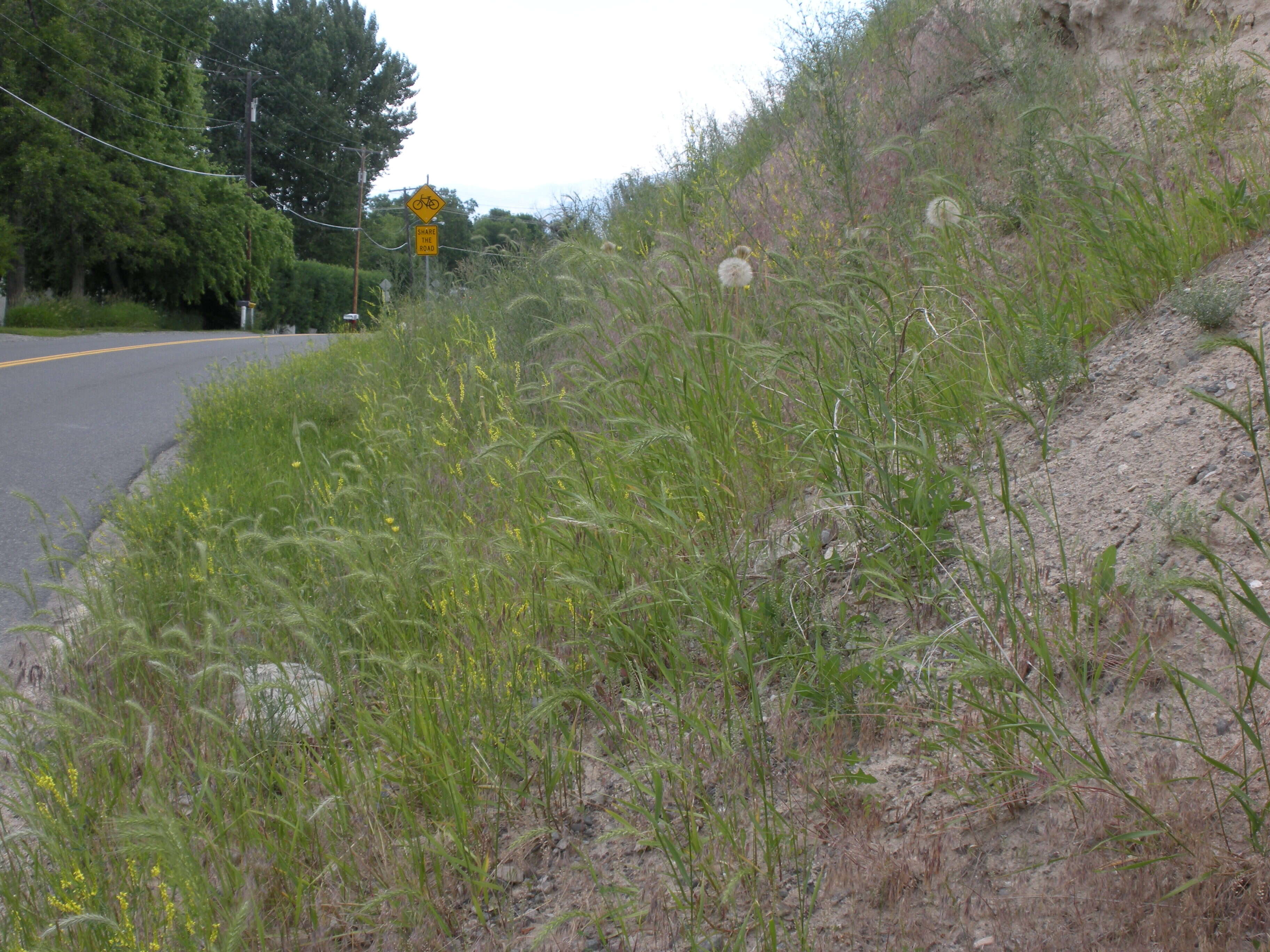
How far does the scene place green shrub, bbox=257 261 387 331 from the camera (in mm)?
38750

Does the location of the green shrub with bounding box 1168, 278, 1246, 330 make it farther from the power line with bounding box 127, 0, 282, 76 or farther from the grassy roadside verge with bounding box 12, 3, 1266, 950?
the power line with bounding box 127, 0, 282, 76

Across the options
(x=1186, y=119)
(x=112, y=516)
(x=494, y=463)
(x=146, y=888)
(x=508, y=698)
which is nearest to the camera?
(x=146, y=888)

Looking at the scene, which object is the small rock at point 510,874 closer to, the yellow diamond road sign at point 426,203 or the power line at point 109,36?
the yellow diamond road sign at point 426,203

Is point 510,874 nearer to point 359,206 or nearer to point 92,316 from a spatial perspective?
point 92,316

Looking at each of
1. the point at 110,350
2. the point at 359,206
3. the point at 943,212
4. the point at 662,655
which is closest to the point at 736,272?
the point at 943,212

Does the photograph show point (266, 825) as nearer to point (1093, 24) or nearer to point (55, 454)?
point (55, 454)

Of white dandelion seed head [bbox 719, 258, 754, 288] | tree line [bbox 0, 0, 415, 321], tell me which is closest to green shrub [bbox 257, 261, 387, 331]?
tree line [bbox 0, 0, 415, 321]

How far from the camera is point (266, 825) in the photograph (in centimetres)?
219

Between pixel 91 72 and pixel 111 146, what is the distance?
2.30m

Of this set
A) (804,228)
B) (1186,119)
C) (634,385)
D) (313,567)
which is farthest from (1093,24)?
(313,567)

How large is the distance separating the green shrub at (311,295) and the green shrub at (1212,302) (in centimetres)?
3785

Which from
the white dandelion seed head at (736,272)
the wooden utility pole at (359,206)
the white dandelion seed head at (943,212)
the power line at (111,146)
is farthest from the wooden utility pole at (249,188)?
the white dandelion seed head at (943,212)

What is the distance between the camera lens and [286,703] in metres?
2.62

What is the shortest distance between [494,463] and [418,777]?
66.2 inches
